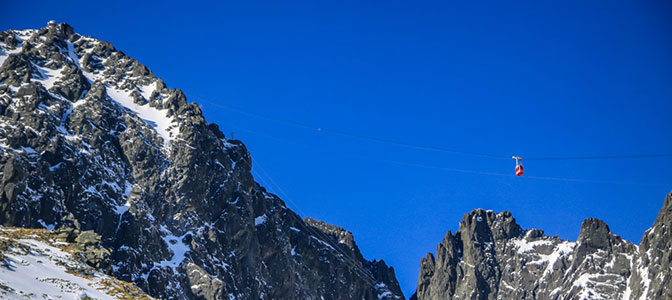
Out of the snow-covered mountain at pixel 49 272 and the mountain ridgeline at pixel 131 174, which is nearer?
the snow-covered mountain at pixel 49 272

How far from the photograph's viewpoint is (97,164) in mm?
144625

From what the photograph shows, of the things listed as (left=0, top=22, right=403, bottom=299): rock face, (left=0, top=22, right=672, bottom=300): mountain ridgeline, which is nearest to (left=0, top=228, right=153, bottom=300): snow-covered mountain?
(left=0, top=22, right=672, bottom=300): mountain ridgeline

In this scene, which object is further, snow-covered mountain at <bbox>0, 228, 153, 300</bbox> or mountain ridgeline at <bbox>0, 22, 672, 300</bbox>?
mountain ridgeline at <bbox>0, 22, 672, 300</bbox>

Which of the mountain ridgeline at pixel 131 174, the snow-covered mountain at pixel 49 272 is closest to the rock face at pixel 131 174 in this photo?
the mountain ridgeline at pixel 131 174

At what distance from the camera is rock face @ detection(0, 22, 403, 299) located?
133875 millimetres

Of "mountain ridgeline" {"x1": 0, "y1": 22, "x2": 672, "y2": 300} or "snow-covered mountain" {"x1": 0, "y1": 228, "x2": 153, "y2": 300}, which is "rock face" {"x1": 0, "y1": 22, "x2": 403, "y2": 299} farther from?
"snow-covered mountain" {"x1": 0, "y1": 228, "x2": 153, "y2": 300}

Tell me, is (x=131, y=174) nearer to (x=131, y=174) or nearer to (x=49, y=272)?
(x=131, y=174)

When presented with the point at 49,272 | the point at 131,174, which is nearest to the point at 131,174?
the point at 131,174

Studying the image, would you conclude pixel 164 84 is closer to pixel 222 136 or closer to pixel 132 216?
pixel 222 136

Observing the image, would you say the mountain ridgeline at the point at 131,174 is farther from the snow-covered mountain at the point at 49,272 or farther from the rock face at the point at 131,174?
the snow-covered mountain at the point at 49,272

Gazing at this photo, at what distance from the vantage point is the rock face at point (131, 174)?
13388 cm

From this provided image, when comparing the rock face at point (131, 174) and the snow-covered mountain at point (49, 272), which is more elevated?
the rock face at point (131, 174)

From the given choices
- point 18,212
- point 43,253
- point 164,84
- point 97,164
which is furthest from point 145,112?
point 43,253

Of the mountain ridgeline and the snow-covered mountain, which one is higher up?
the mountain ridgeline
